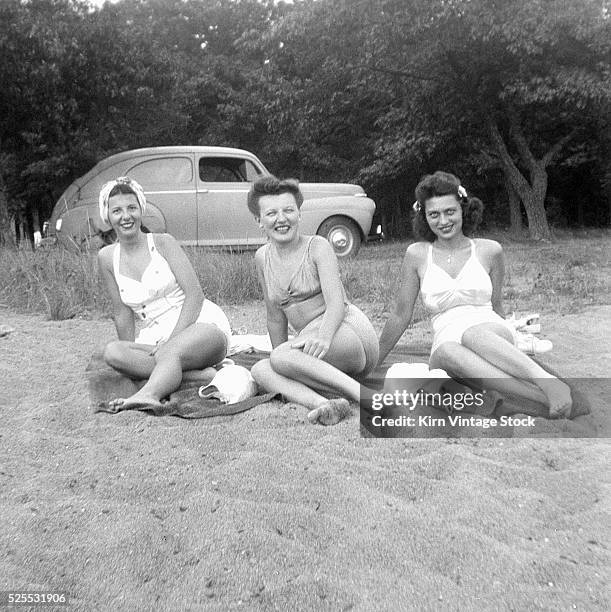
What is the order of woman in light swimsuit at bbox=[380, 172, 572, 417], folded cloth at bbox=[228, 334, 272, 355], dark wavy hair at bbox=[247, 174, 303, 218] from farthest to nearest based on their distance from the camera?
folded cloth at bbox=[228, 334, 272, 355]
dark wavy hair at bbox=[247, 174, 303, 218]
woman in light swimsuit at bbox=[380, 172, 572, 417]

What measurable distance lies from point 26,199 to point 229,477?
1540cm

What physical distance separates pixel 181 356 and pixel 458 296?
1299 mm

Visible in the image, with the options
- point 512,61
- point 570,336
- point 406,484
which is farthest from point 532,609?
point 512,61

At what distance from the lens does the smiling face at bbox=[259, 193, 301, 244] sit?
10.5 ft

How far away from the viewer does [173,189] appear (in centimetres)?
947

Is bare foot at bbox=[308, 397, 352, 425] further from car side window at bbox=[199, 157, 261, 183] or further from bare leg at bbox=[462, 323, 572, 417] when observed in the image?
car side window at bbox=[199, 157, 261, 183]

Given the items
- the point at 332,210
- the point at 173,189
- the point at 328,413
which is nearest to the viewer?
the point at 328,413

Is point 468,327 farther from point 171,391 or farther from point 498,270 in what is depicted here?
point 171,391

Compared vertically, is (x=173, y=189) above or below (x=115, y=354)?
above

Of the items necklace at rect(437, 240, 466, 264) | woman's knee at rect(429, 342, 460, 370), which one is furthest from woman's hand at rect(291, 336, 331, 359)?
necklace at rect(437, 240, 466, 264)

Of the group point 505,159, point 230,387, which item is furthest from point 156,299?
point 505,159

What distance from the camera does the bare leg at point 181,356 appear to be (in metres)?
3.24

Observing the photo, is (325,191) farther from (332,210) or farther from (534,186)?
(534,186)

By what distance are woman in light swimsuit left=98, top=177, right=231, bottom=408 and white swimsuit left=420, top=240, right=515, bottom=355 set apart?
1029 millimetres
